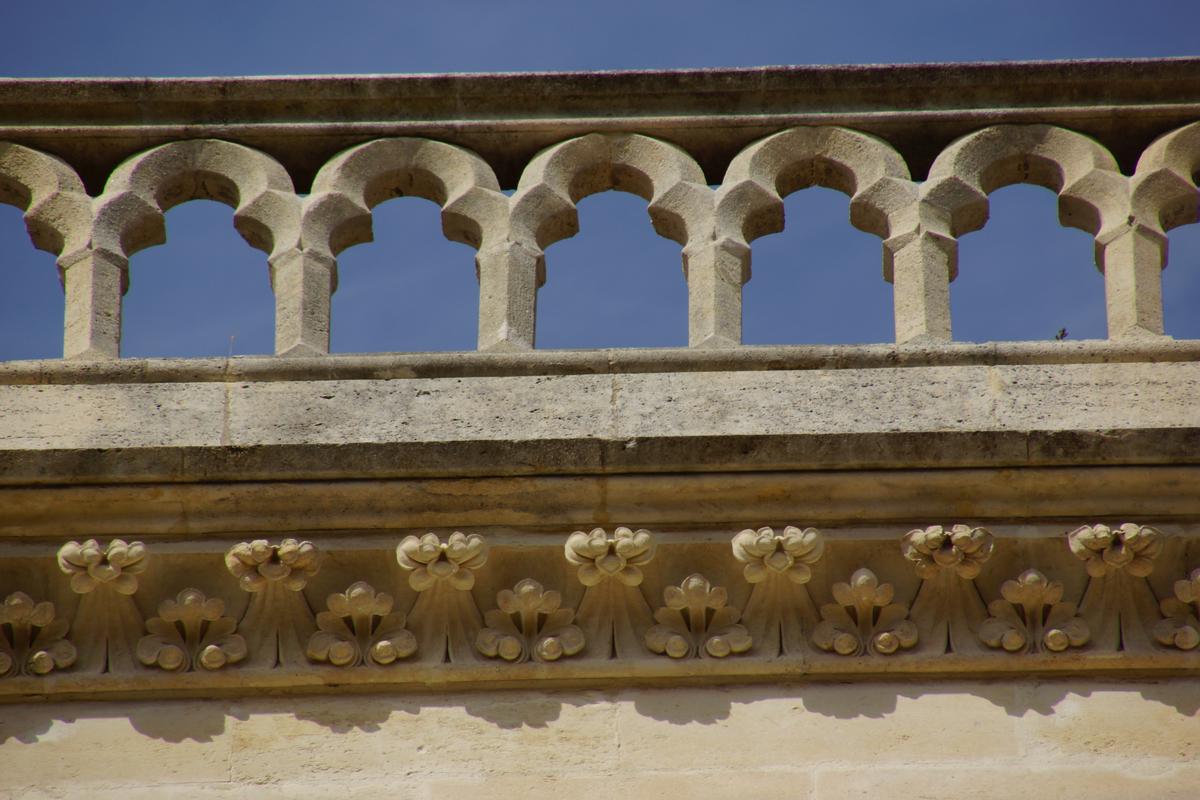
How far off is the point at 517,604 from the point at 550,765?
1.47 feet

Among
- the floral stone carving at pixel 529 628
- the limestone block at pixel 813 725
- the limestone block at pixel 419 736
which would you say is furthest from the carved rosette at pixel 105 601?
the limestone block at pixel 813 725

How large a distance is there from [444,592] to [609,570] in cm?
44

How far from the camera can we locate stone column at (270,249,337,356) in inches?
261

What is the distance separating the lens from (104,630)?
6.32 m

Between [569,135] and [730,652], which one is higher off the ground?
[569,135]

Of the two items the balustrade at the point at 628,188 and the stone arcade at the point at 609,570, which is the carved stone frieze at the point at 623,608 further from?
the balustrade at the point at 628,188

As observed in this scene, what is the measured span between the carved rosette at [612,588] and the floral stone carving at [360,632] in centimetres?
47

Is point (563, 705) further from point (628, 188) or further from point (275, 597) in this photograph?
point (628, 188)

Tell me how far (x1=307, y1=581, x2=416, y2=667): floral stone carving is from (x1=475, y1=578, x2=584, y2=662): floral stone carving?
0.22 m

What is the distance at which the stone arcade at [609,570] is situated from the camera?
6.09m

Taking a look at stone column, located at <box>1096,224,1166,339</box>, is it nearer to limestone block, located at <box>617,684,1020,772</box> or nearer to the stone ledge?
the stone ledge

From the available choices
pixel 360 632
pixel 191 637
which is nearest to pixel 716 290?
pixel 360 632

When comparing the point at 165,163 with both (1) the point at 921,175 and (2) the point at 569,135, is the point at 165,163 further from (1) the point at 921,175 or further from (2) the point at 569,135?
(1) the point at 921,175

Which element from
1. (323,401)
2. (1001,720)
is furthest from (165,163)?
(1001,720)
